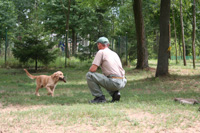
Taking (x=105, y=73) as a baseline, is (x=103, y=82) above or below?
below

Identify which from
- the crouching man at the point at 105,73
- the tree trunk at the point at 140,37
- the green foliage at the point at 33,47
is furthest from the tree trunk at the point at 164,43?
the green foliage at the point at 33,47

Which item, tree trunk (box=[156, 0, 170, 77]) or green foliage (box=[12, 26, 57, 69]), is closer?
tree trunk (box=[156, 0, 170, 77])

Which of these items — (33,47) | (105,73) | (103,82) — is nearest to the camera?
(103,82)

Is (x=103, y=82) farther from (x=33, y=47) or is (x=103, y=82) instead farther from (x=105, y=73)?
(x=33, y=47)

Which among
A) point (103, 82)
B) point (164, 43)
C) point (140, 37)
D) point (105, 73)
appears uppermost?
point (140, 37)

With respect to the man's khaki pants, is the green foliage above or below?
above

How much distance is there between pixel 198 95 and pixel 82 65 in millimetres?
12963

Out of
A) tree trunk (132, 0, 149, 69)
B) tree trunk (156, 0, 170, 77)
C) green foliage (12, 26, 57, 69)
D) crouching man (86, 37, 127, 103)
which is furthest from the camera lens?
tree trunk (132, 0, 149, 69)

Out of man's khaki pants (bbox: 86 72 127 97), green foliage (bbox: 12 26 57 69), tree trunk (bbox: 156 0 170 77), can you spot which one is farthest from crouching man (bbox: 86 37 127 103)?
green foliage (bbox: 12 26 57 69)

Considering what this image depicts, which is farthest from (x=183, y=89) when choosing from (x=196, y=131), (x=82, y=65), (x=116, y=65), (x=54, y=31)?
(x=54, y=31)

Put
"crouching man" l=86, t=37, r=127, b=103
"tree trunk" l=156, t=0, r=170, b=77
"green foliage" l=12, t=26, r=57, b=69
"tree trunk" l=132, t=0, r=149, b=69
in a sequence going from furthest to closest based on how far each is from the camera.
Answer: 1. "tree trunk" l=132, t=0, r=149, b=69
2. "green foliage" l=12, t=26, r=57, b=69
3. "tree trunk" l=156, t=0, r=170, b=77
4. "crouching man" l=86, t=37, r=127, b=103

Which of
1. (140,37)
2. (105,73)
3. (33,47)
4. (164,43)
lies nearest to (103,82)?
(105,73)

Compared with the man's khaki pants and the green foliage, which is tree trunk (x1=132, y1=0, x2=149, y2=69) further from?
the man's khaki pants

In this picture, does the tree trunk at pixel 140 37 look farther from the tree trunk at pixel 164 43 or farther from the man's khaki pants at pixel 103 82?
the man's khaki pants at pixel 103 82
